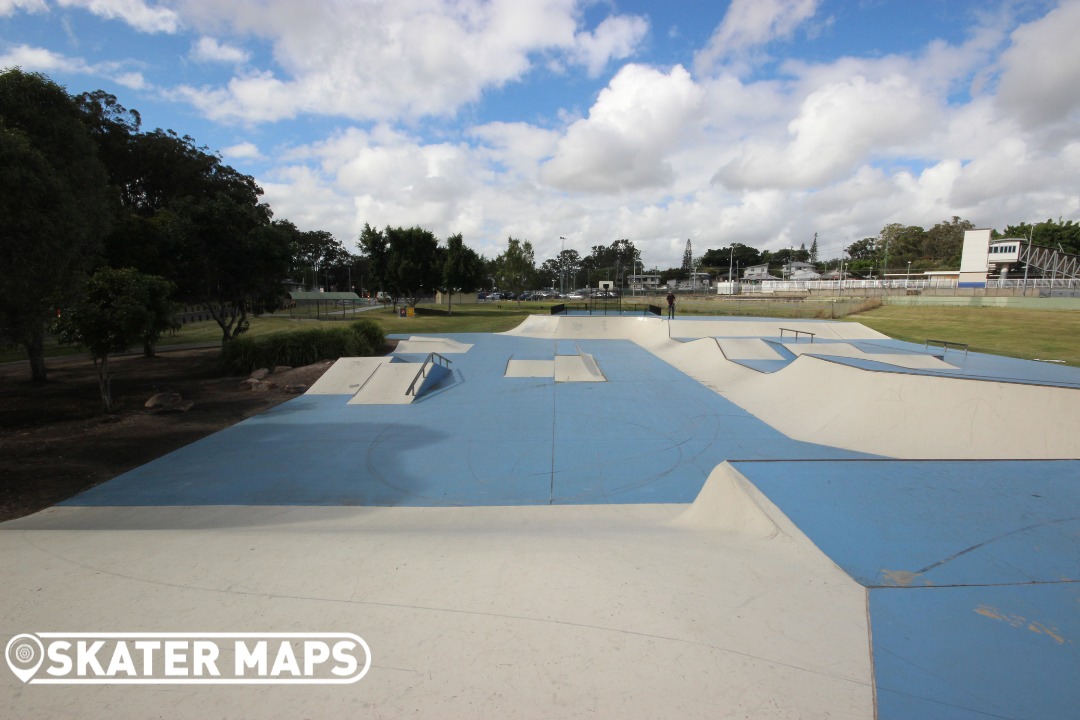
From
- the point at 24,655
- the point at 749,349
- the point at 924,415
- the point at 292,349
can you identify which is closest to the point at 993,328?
the point at 749,349

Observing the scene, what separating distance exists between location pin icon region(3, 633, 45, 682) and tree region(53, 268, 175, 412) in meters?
10.5

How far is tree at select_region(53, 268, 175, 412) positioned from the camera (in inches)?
410

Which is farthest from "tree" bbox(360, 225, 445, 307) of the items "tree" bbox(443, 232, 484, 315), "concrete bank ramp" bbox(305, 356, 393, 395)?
"concrete bank ramp" bbox(305, 356, 393, 395)

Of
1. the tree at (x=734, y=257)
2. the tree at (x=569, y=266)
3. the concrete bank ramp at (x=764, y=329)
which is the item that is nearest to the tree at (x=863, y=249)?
the tree at (x=734, y=257)

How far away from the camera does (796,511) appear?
456cm

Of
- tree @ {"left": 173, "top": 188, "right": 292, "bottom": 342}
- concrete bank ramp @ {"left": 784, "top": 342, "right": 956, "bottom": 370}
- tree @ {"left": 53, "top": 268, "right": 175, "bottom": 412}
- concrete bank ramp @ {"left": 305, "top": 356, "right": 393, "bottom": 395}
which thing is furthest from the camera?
tree @ {"left": 173, "top": 188, "right": 292, "bottom": 342}

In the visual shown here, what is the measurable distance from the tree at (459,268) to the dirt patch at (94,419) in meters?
24.9

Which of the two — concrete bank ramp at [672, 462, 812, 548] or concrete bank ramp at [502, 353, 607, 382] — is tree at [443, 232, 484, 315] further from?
concrete bank ramp at [672, 462, 812, 548]

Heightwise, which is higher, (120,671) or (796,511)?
(120,671)

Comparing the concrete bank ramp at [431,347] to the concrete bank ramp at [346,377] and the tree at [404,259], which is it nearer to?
the concrete bank ramp at [346,377]

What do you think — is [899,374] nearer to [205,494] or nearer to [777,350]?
[777,350]

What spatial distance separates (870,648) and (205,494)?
26.1ft

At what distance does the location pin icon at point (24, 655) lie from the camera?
7.45 feet

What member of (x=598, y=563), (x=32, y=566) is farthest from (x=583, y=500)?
(x=32, y=566)
